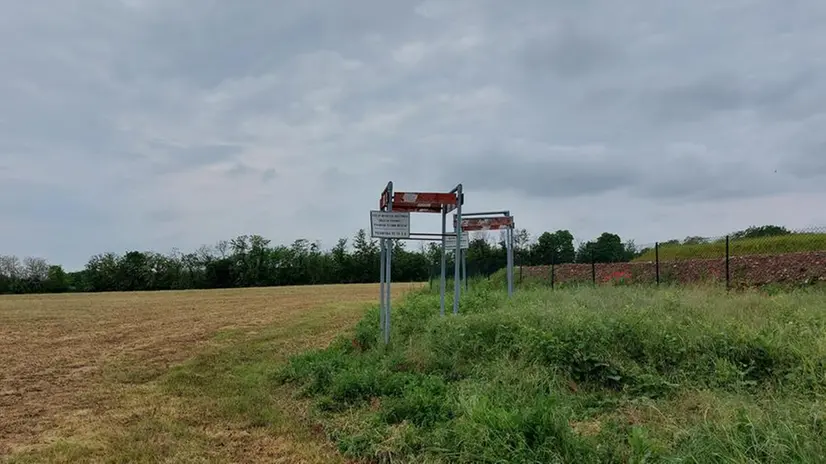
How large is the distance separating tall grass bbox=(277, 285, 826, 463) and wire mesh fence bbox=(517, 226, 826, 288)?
4620 mm

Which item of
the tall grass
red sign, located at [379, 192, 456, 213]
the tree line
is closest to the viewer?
the tall grass

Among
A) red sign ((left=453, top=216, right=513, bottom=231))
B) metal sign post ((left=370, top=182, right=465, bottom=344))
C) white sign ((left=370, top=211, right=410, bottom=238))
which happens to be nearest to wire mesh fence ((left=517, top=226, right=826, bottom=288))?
red sign ((left=453, top=216, right=513, bottom=231))

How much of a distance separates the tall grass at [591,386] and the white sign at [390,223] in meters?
1.54

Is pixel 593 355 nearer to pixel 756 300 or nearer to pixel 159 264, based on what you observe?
pixel 756 300

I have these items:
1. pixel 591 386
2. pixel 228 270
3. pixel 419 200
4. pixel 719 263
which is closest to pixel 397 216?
pixel 419 200

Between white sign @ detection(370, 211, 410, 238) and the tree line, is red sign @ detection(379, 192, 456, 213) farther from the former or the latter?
the tree line

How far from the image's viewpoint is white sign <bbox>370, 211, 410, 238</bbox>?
7.77 metres

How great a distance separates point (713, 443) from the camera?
9.77 ft

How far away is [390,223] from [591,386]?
12.8 feet

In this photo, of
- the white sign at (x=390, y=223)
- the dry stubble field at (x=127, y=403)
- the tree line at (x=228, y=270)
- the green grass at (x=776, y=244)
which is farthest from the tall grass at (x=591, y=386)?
the tree line at (x=228, y=270)

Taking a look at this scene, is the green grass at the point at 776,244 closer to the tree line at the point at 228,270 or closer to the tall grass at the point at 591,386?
the tall grass at the point at 591,386

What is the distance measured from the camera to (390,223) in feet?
25.7

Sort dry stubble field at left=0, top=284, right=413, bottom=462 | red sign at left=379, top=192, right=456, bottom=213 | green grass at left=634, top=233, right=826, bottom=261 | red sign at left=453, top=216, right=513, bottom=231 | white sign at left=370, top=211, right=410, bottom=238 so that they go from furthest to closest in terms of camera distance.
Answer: green grass at left=634, top=233, right=826, bottom=261
red sign at left=453, top=216, right=513, bottom=231
red sign at left=379, top=192, right=456, bottom=213
white sign at left=370, top=211, right=410, bottom=238
dry stubble field at left=0, top=284, right=413, bottom=462

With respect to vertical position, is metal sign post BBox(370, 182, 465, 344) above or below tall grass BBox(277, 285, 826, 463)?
above
